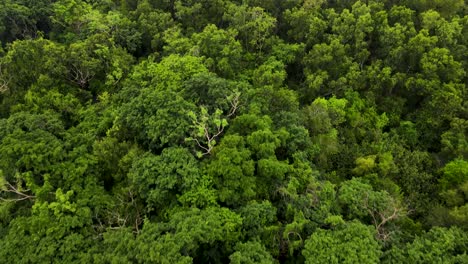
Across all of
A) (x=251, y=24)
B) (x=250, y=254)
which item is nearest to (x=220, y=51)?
(x=251, y=24)

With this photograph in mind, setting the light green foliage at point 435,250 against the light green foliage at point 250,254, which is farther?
the light green foliage at point 435,250

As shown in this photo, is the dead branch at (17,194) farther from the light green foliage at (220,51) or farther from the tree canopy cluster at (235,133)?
the light green foliage at (220,51)

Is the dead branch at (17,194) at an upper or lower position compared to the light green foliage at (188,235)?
lower

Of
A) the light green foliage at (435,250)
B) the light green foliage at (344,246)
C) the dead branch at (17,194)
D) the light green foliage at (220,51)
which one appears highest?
the light green foliage at (220,51)

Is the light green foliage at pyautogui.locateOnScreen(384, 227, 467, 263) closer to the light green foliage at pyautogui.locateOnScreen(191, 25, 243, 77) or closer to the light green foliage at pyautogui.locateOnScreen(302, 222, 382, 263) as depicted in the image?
the light green foliage at pyautogui.locateOnScreen(302, 222, 382, 263)

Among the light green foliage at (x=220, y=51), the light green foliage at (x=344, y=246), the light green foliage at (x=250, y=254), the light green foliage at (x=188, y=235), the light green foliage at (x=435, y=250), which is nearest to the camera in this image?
the light green foliage at (x=188, y=235)

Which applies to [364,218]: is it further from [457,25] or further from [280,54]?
Answer: [457,25]

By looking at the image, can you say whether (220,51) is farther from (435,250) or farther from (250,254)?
(435,250)

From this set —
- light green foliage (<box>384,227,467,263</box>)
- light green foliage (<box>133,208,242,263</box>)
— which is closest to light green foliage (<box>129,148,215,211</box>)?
light green foliage (<box>133,208,242,263</box>)

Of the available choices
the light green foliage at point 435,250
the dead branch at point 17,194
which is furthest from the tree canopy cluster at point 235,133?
the dead branch at point 17,194
